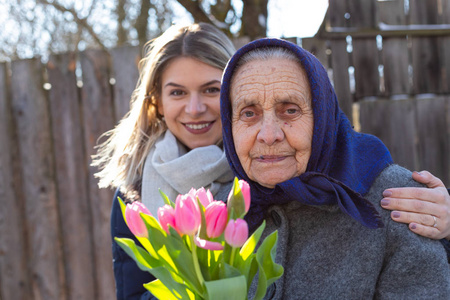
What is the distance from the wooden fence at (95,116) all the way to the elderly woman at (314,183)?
1.75 metres

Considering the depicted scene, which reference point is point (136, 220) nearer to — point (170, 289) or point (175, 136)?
point (170, 289)

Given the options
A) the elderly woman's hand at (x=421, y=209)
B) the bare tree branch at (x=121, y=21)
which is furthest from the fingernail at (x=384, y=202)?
the bare tree branch at (x=121, y=21)

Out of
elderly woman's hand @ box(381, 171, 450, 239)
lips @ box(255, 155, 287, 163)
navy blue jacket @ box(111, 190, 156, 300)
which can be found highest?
lips @ box(255, 155, 287, 163)

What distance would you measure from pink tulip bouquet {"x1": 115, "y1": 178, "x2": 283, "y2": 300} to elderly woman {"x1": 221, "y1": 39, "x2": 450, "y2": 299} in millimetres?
410

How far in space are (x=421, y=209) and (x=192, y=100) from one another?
3.61 ft

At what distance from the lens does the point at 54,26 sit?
7.46 meters

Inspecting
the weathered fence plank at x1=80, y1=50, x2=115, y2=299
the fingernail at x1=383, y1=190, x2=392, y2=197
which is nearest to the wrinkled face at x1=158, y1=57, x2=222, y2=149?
the fingernail at x1=383, y1=190, x2=392, y2=197

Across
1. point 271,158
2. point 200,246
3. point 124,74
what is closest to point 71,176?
point 124,74

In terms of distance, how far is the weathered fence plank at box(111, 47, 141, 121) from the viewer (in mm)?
3221

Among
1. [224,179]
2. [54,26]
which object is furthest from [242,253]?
[54,26]

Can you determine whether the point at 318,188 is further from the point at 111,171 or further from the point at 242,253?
the point at 111,171

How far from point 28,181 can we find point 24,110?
51 cm

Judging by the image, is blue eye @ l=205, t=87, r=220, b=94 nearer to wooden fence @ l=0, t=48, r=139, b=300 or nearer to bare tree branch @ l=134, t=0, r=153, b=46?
wooden fence @ l=0, t=48, r=139, b=300

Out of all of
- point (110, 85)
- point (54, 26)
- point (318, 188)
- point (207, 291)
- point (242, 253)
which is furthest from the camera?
point (54, 26)
